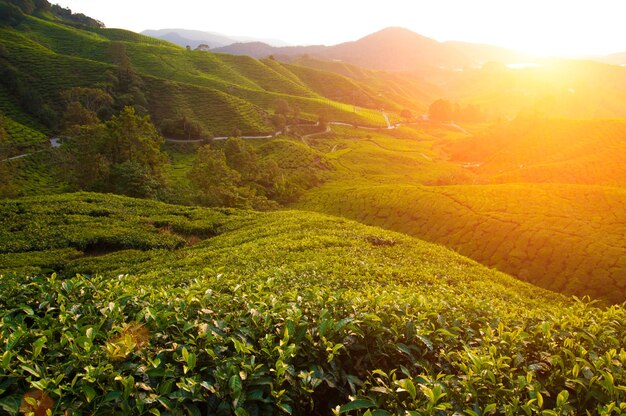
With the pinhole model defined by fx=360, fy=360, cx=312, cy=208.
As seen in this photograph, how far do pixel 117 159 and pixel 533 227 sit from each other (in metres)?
43.3

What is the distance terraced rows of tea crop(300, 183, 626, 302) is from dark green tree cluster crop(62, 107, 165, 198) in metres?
24.0

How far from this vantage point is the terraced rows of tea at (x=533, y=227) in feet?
67.1

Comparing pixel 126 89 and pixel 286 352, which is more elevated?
pixel 126 89

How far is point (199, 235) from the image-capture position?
79.6 ft

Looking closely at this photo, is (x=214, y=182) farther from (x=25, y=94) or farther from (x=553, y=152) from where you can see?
(x=25, y=94)

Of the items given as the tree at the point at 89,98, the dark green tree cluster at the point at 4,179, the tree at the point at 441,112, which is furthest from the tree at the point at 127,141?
the tree at the point at 441,112

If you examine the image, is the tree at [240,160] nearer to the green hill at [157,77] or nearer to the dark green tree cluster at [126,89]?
the green hill at [157,77]

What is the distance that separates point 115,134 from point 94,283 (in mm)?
41939

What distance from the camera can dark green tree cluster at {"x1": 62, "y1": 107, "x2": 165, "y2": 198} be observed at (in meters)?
36.8

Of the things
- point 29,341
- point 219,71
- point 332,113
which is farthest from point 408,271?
point 219,71

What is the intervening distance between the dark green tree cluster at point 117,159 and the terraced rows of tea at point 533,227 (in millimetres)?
23964

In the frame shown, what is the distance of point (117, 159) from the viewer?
43062 mm

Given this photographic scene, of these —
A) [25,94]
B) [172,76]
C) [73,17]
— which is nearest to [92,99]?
[25,94]

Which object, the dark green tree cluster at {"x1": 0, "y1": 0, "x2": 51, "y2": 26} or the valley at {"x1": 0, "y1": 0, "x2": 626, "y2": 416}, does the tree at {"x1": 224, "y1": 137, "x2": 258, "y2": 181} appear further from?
the dark green tree cluster at {"x1": 0, "y1": 0, "x2": 51, "y2": 26}
